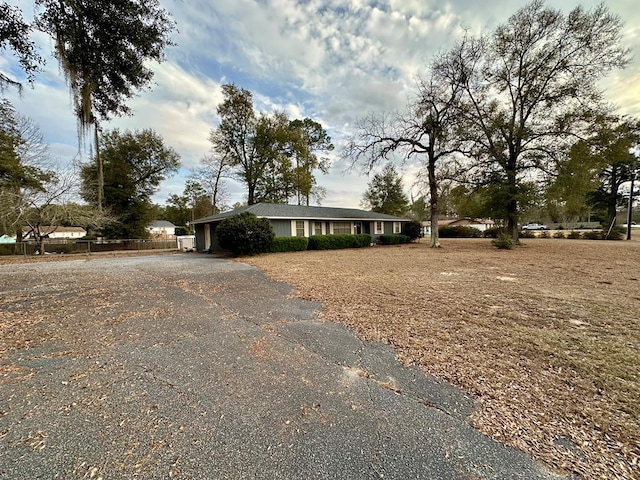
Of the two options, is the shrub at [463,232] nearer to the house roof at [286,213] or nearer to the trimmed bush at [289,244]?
the house roof at [286,213]

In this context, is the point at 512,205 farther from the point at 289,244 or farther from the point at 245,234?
the point at 245,234

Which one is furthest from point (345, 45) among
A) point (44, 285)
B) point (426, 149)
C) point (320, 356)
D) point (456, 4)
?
point (44, 285)

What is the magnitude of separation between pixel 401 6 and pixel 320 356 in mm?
10578

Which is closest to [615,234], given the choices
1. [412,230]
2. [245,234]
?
[412,230]

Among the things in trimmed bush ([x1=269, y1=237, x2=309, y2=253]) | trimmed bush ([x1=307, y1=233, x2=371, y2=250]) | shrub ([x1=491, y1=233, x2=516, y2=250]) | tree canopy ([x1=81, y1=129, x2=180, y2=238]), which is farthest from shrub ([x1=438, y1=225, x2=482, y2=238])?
tree canopy ([x1=81, y1=129, x2=180, y2=238])

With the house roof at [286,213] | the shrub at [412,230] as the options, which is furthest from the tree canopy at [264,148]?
the shrub at [412,230]

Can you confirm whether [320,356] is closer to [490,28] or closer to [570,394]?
[570,394]

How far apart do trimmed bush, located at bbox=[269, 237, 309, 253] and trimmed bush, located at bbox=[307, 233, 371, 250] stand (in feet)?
2.12

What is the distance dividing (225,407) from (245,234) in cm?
1129

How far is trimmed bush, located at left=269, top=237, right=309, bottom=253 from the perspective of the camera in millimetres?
14492

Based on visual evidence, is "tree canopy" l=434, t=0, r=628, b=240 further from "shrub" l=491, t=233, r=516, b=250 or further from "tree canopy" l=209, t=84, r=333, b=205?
"tree canopy" l=209, t=84, r=333, b=205

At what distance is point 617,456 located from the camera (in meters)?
1.58

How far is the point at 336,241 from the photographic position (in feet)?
56.7

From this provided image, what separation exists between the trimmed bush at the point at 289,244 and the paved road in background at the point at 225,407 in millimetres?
10418
